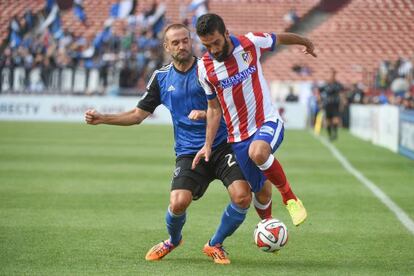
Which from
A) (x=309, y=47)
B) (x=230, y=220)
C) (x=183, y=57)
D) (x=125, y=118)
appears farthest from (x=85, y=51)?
(x=230, y=220)

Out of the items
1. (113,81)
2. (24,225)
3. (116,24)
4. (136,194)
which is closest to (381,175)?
(136,194)

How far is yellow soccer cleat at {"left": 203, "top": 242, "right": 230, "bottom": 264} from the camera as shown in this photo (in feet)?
24.4

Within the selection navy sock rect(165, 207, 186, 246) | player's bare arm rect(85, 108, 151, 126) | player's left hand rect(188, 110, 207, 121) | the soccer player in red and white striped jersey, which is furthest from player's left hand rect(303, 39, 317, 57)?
navy sock rect(165, 207, 186, 246)

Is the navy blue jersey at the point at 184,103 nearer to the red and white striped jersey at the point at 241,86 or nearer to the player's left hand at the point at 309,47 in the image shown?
the red and white striped jersey at the point at 241,86

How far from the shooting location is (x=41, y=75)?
117 feet

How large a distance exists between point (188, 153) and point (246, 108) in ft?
2.08

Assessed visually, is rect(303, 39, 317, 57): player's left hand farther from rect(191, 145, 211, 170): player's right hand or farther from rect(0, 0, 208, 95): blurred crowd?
rect(0, 0, 208, 95): blurred crowd

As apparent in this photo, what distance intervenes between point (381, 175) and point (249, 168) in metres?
8.68

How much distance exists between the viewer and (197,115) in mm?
7273

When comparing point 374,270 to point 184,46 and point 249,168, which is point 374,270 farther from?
point 184,46

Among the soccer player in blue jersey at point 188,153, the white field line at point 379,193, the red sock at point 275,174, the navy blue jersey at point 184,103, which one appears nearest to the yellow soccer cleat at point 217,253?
the soccer player in blue jersey at point 188,153

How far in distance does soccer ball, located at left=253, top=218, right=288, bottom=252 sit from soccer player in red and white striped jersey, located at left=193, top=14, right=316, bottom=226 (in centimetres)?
14

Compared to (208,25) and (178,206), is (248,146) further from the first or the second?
(208,25)

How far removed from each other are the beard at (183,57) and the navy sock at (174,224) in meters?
1.21
